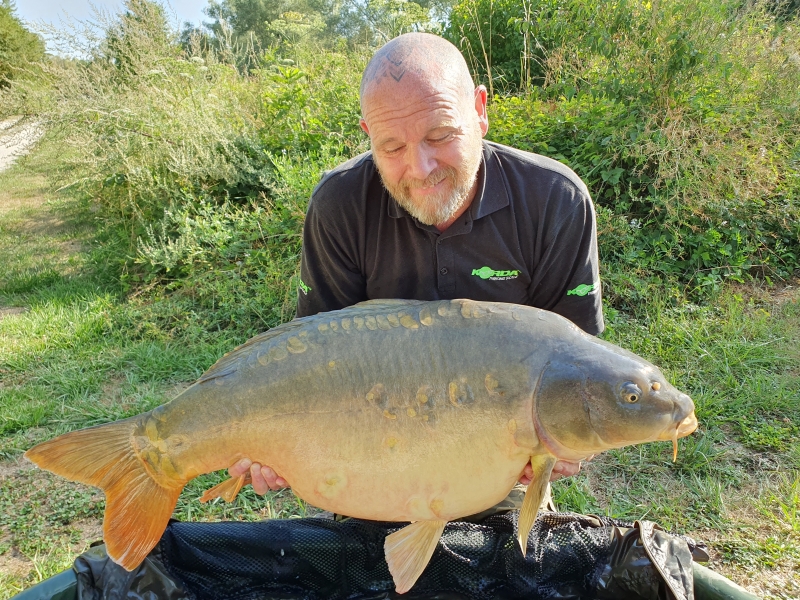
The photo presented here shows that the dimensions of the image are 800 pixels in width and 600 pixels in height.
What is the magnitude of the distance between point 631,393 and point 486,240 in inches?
25.6

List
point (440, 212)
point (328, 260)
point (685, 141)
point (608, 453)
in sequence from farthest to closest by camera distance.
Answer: point (685, 141), point (608, 453), point (328, 260), point (440, 212)

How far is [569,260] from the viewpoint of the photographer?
1819 mm

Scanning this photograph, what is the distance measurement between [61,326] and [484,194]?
3067 millimetres

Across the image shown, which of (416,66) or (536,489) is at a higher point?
(416,66)

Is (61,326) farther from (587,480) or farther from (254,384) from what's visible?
(587,480)

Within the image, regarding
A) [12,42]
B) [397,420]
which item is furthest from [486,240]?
[12,42]

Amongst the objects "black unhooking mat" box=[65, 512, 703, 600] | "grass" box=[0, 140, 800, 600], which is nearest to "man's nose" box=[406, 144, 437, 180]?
"black unhooking mat" box=[65, 512, 703, 600]

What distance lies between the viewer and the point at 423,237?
5.95ft

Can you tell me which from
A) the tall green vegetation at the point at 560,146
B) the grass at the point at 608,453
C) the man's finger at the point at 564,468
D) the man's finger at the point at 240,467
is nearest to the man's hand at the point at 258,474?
the man's finger at the point at 240,467

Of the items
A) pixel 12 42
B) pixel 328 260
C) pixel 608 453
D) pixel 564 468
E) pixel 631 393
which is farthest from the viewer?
pixel 12 42

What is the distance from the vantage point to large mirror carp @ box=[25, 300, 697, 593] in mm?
1341

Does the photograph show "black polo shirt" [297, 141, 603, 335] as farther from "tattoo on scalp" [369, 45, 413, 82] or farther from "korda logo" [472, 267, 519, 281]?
"tattoo on scalp" [369, 45, 413, 82]

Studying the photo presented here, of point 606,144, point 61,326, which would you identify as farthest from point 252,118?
point 606,144

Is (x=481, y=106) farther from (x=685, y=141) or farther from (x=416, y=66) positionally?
(x=685, y=141)
